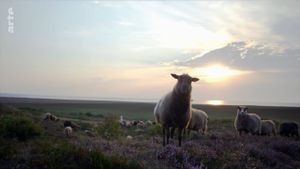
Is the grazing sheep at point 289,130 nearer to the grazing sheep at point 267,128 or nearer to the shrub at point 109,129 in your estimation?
the grazing sheep at point 267,128

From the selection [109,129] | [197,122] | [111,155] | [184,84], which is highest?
[184,84]

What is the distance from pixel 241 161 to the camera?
10242 mm

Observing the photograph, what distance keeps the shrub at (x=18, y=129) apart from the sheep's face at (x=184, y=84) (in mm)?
5635

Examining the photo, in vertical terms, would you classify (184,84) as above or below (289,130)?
above

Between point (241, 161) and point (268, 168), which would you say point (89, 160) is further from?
point (268, 168)

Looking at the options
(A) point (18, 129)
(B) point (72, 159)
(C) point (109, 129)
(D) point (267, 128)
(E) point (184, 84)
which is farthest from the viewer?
(D) point (267, 128)

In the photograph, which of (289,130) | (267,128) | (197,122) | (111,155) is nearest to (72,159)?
(111,155)

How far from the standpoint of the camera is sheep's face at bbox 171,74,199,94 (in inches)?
522

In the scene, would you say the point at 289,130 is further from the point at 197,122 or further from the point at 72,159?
the point at 72,159

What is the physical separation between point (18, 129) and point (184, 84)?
6.40 metres

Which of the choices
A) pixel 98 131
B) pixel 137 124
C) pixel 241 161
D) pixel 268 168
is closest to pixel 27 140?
pixel 241 161

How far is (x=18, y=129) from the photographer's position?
10.7m

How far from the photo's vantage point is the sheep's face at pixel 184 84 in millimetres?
13250

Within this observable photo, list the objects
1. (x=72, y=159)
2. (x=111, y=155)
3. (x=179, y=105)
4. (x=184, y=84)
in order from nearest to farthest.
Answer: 1. (x=72, y=159)
2. (x=111, y=155)
3. (x=184, y=84)
4. (x=179, y=105)
